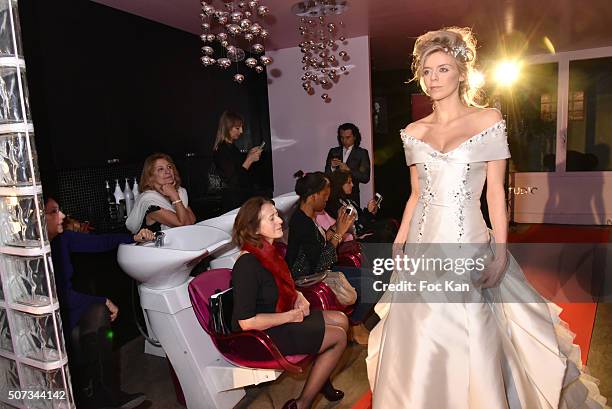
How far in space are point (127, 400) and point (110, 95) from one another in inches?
87.7

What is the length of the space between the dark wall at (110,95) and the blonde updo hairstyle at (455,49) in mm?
2447

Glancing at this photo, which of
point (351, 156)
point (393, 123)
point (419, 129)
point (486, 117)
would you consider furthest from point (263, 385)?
point (393, 123)

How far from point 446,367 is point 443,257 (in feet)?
1.44

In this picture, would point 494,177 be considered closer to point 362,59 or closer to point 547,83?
point 362,59

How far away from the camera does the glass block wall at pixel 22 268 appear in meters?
1.56

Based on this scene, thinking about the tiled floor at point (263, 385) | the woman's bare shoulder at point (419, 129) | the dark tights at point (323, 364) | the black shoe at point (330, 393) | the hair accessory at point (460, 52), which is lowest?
the tiled floor at point (263, 385)

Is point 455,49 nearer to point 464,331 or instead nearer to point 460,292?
point 460,292

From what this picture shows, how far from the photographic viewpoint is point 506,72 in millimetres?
6816

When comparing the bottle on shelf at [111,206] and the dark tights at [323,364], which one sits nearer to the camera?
the dark tights at [323,364]

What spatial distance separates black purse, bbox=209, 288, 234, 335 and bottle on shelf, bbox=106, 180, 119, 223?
5.61 ft

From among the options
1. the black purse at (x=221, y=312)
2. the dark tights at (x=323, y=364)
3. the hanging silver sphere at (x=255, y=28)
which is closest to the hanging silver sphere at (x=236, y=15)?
the hanging silver sphere at (x=255, y=28)

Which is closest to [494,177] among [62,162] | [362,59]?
[62,162]

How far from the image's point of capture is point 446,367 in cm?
189

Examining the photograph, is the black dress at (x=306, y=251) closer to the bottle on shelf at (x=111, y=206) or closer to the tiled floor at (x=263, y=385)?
the tiled floor at (x=263, y=385)
